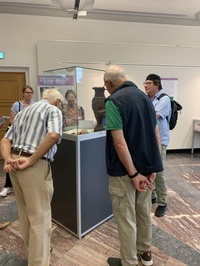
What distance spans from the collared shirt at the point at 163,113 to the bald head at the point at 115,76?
0.98 meters

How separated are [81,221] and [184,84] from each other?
4.15 meters

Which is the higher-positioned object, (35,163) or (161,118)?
(161,118)

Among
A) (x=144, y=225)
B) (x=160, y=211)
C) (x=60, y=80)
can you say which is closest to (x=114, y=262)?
(x=144, y=225)

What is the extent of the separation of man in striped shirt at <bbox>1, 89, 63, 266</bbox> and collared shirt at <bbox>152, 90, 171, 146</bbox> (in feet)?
4.15

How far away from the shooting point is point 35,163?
4.60 feet

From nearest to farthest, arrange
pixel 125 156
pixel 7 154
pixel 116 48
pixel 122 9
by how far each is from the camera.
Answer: pixel 125 156 < pixel 7 154 < pixel 122 9 < pixel 116 48

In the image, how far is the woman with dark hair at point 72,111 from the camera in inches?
76.9

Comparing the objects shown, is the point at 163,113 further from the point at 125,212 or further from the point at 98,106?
the point at 125,212

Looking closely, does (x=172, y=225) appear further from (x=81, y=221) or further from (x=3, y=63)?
(x=3, y=63)

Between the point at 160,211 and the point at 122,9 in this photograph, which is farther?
the point at 122,9

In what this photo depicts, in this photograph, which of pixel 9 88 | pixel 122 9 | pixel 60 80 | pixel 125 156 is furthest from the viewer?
pixel 9 88

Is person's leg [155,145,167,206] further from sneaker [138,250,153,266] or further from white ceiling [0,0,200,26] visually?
white ceiling [0,0,200,26]

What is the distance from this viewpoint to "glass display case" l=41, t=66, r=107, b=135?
1.94m

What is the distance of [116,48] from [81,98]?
3.06 meters
